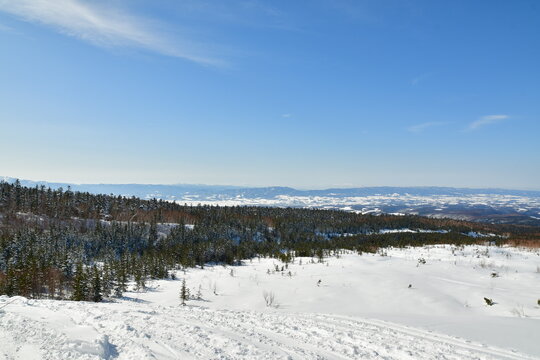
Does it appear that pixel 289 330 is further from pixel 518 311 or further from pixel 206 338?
pixel 518 311

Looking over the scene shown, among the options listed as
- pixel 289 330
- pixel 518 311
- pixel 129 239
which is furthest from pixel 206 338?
pixel 129 239

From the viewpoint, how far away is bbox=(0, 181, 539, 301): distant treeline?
1473 inches

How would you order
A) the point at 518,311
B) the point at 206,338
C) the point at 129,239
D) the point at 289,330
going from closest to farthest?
1. the point at 206,338
2. the point at 289,330
3. the point at 518,311
4. the point at 129,239

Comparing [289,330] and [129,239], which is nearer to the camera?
[289,330]

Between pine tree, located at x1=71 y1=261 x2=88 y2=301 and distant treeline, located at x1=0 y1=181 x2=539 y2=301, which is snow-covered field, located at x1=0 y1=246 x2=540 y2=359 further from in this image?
distant treeline, located at x1=0 y1=181 x2=539 y2=301

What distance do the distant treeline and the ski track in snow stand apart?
59.2 feet

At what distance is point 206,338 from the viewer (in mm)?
8070

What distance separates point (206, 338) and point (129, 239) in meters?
79.0

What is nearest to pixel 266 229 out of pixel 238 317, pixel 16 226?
pixel 16 226

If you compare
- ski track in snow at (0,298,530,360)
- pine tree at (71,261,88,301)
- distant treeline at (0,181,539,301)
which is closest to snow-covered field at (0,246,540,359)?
ski track in snow at (0,298,530,360)

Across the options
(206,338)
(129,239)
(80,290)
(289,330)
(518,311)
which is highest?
(206,338)

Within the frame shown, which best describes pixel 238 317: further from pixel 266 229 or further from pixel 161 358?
pixel 266 229

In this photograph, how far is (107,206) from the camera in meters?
120

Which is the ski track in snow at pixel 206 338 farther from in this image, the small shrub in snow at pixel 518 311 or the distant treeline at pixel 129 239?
the distant treeline at pixel 129 239
